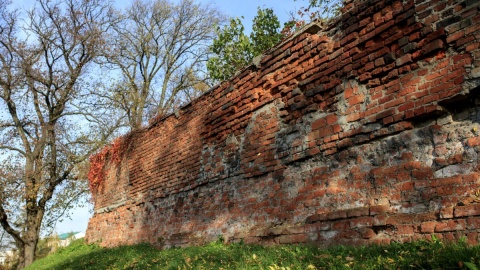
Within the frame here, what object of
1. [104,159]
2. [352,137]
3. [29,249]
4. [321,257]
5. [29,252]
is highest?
[104,159]

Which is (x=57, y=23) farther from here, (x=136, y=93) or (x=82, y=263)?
(x=82, y=263)

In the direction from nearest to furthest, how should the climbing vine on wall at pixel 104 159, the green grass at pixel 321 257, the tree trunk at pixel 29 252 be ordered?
the green grass at pixel 321 257, the climbing vine on wall at pixel 104 159, the tree trunk at pixel 29 252

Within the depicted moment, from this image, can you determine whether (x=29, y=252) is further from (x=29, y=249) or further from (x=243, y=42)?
(x=243, y=42)

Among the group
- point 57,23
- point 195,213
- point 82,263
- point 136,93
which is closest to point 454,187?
point 195,213

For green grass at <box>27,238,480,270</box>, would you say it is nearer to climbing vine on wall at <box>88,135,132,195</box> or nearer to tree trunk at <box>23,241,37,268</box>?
climbing vine on wall at <box>88,135,132,195</box>

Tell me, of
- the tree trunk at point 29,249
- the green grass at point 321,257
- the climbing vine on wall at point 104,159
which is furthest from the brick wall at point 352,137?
the tree trunk at point 29,249

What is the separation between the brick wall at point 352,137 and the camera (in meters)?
3.50

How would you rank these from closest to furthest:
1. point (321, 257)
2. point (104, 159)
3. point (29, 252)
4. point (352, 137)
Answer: point (321, 257) → point (352, 137) → point (104, 159) → point (29, 252)

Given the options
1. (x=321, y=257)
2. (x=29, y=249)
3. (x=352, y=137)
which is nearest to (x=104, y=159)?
(x=29, y=249)

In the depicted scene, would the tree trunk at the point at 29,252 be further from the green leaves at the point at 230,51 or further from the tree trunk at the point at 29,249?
the green leaves at the point at 230,51

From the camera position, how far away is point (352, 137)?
14.3ft

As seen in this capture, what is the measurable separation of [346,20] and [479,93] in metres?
1.77

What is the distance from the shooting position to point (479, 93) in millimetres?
3426

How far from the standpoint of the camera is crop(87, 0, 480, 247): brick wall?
11.5ft
